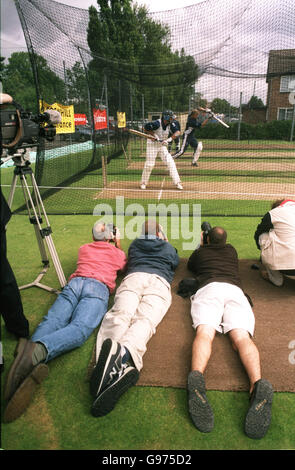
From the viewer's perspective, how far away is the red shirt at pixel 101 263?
3227mm

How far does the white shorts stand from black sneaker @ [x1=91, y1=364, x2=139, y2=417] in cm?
73

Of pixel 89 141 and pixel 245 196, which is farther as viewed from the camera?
pixel 89 141

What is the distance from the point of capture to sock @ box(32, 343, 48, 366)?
2.13 metres

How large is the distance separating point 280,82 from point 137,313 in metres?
8.28

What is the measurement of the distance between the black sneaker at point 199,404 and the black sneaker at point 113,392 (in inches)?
15.4

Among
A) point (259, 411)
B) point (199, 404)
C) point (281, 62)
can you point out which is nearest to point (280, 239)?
point (259, 411)

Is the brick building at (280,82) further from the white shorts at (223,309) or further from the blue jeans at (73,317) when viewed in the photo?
the blue jeans at (73,317)

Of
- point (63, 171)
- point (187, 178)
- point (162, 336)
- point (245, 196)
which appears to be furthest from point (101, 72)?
point (162, 336)

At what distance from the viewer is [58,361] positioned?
99.7 inches

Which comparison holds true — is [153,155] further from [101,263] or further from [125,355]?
[125,355]

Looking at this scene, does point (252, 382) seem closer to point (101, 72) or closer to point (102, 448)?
point (102, 448)

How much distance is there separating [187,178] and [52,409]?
337 inches

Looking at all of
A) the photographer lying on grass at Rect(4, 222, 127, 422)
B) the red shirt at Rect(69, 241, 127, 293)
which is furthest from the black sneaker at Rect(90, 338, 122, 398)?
the red shirt at Rect(69, 241, 127, 293)

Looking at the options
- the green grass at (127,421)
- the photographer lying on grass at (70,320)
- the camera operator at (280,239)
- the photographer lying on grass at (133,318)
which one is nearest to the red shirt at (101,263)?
the photographer lying on grass at (70,320)
